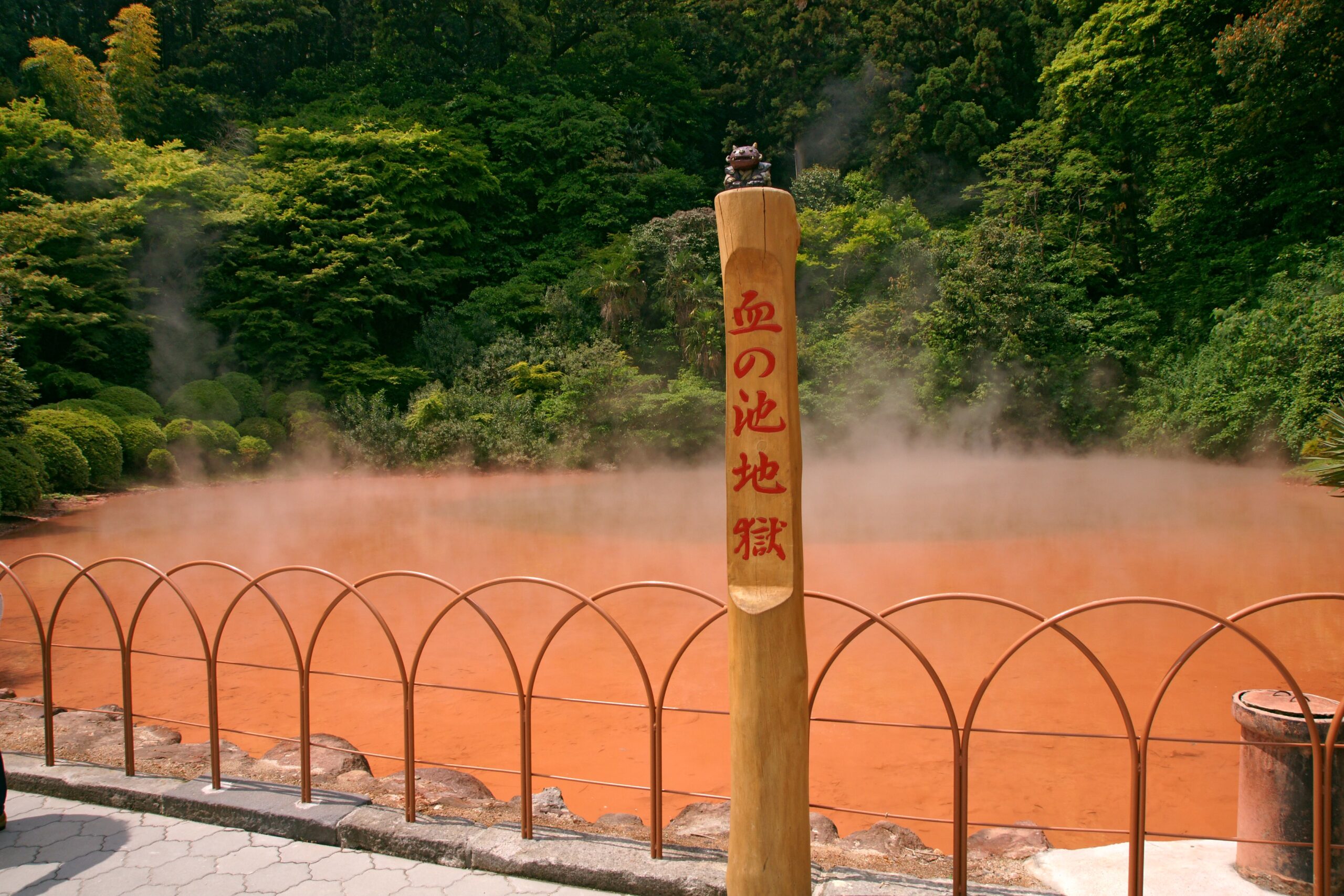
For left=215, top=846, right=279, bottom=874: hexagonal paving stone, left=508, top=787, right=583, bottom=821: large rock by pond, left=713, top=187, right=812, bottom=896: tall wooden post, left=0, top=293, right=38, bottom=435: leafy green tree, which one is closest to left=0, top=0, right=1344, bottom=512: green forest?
left=0, top=293, right=38, bottom=435: leafy green tree

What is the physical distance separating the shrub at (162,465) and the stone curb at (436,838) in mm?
14811

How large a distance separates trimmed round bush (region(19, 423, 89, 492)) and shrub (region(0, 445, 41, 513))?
35.5 inches

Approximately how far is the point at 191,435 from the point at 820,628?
50.1ft

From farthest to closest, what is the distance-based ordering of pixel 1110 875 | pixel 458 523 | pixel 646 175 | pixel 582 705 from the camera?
pixel 646 175 < pixel 458 523 < pixel 582 705 < pixel 1110 875

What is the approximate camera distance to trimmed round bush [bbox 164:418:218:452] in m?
17.8

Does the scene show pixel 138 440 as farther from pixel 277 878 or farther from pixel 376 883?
pixel 376 883

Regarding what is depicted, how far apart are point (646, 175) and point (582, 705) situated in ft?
68.3

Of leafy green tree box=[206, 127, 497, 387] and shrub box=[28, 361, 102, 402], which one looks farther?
leafy green tree box=[206, 127, 497, 387]

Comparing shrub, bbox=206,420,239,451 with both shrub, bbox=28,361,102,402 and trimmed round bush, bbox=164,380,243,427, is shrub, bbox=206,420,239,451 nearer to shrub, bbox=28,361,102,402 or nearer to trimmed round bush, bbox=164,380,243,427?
trimmed round bush, bbox=164,380,243,427

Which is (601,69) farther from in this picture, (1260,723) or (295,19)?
(1260,723)

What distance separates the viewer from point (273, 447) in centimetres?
1991

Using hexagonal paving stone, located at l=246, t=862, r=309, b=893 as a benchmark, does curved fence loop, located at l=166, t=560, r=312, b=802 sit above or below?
above

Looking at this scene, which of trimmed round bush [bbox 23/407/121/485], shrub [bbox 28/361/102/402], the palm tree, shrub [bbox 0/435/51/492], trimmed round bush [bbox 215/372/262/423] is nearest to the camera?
shrub [bbox 0/435/51/492]

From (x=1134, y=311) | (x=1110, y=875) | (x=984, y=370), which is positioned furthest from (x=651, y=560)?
(x=1134, y=311)
